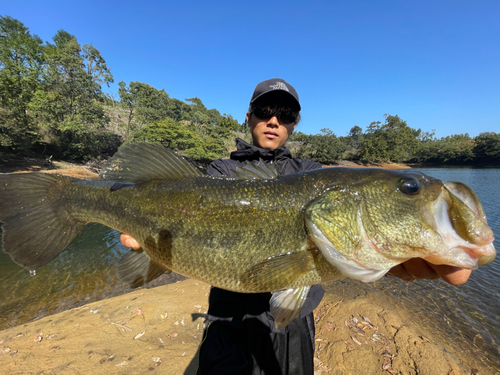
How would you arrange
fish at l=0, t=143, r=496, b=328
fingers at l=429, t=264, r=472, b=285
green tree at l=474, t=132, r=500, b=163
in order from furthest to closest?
1. green tree at l=474, t=132, r=500, b=163
2. fingers at l=429, t=264, r=472, b=285
3. fish at l=0, t=143, r=496, b=328

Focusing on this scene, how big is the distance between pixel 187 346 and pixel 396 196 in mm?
4801

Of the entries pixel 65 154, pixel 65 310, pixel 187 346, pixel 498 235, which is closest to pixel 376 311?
pixel 187 346

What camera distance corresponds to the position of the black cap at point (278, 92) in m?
3.14

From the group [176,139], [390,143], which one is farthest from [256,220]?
[390,143]

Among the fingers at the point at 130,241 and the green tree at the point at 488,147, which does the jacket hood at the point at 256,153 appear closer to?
the fingers at the point at 130,241

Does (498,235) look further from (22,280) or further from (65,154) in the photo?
(65,154)

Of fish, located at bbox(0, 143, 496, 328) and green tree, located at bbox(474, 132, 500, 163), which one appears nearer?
fish, located at bbox(0, 143, 496, 328)

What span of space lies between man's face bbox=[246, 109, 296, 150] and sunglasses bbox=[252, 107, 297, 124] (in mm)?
42

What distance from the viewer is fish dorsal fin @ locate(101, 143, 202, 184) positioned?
2.16m

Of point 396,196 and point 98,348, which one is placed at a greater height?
point 396,196

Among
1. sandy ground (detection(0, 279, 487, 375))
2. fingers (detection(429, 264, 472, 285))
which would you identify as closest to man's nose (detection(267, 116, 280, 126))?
fingers (detection(429, 264, 472, 285))

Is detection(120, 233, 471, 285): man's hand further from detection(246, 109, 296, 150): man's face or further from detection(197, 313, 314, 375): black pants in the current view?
detection(246, 109, 296, 150): man's face

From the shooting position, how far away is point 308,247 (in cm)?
174

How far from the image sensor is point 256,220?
1818 mm
